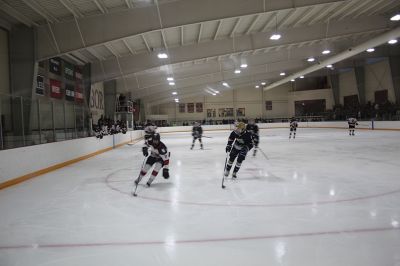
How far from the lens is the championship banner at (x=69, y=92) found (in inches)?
543

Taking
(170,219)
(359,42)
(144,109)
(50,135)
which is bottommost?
(170,219)

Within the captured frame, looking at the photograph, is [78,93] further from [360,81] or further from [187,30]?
[360,81]

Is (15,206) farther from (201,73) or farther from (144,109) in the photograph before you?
(144,109)

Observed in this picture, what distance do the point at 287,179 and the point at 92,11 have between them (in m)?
7.66

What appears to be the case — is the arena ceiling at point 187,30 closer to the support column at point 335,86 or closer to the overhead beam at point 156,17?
the overhead beam at point 156,17

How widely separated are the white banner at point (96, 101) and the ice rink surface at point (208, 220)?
34.5ft

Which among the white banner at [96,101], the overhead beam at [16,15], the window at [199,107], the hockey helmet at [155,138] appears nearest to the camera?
the hockey helmet at [155,138]

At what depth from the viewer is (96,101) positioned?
18266mm

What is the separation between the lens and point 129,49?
48.6ft

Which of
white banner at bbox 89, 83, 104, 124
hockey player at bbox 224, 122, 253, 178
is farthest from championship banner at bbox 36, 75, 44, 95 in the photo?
hockey player at bbox 224, 122, 253, 178

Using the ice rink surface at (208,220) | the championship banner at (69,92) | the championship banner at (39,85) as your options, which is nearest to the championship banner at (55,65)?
the championship banner at (69,92)

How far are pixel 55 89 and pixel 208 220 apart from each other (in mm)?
10835

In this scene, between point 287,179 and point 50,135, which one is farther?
point 50,135

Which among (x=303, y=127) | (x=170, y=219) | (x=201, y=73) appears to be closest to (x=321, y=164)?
(x=170, y=219)
